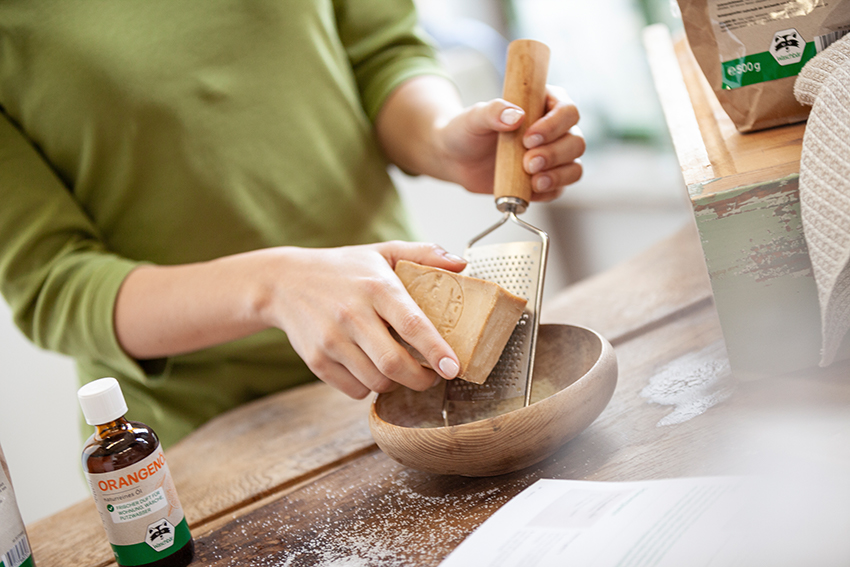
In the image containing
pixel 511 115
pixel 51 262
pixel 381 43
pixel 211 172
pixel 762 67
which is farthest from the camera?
pixel 381 43

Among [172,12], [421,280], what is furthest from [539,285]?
[172,12]

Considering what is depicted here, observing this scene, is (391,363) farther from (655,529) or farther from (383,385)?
(655,529)

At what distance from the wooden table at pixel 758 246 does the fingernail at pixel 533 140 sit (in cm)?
17

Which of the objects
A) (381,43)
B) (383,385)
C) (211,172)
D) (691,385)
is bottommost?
(691,385)

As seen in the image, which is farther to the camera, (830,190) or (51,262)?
(51,262)

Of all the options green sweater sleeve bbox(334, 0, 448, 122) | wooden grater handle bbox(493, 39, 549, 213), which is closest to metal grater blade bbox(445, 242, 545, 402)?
wooden grater handle bbox(493, 39, 549, 213)

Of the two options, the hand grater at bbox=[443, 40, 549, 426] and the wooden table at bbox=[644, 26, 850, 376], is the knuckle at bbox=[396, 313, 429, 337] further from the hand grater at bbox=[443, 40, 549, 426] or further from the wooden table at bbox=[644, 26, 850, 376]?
the wooden table at bbox=[644, 26, 850, 376]

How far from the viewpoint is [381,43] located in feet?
4.31

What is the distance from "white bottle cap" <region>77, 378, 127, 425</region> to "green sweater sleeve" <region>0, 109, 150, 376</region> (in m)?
0.37

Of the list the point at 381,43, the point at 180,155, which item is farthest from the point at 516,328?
the point at 381,43

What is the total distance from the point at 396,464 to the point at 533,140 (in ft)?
1.35

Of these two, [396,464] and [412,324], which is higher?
[412,324]

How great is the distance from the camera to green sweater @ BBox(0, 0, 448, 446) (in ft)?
3.31

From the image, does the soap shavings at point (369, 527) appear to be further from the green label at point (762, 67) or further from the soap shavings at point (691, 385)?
the green label at point (762, 67)
